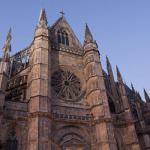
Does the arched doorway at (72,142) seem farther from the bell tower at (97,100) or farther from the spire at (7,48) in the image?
the spire at (7,48)

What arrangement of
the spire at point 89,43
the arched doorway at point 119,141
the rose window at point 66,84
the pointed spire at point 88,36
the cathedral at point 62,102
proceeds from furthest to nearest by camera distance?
the pointed spire at point 88,36 → the spire at point 89,43 → the rose window at point 66,84 → the arched doorway at point 119,141 → the cathedral at point 62,102

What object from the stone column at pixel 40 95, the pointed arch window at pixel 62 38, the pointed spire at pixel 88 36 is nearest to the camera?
the stone column at pixel 40 95

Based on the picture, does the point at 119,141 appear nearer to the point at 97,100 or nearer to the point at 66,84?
the point at 97,100

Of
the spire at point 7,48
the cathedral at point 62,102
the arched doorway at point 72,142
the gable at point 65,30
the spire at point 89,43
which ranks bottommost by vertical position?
the arched doorway at point 72,142

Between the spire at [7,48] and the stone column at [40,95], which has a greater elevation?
the spire at [7,48]

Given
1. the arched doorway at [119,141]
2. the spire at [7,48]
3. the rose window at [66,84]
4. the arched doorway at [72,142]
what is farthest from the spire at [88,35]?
the arched doorway at [72,142]

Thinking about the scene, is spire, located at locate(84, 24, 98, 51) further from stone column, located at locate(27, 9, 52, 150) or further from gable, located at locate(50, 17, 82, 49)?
stone column, located at locate(27, 9, 52, 150)

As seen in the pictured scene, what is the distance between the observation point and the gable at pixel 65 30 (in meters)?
24.3

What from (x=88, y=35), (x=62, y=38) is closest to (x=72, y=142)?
(x=62, y=38)

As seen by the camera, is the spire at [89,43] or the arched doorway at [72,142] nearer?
the arched doorway at [72,142]

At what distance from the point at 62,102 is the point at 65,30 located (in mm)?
11748

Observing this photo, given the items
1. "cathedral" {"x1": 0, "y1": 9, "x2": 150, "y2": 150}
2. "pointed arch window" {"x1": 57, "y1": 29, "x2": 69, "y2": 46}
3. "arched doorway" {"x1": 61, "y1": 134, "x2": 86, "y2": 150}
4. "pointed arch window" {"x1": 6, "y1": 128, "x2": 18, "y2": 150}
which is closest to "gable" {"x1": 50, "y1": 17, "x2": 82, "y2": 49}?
"cathedral" {"x1": 0, "y1": 9, "x2": 150, "y2": 150}

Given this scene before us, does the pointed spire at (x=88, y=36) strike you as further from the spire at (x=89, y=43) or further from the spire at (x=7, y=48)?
the spire at (x=7, y=48)

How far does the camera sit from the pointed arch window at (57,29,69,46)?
950 inches
